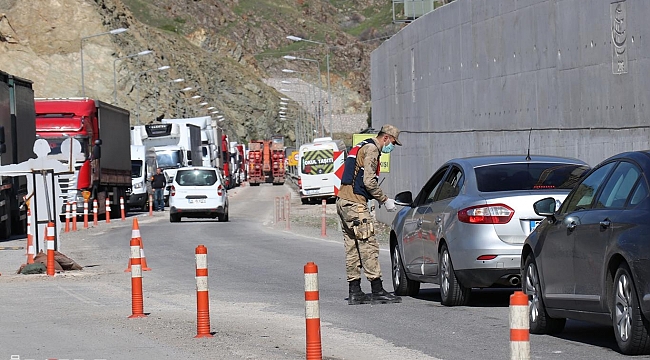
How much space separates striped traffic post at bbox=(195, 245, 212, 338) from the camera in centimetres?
1078

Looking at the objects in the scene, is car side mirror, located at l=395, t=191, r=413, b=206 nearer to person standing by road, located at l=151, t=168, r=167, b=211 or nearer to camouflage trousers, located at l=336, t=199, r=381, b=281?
camouflage trousers, located at l=336, t=199, r=381, b=281

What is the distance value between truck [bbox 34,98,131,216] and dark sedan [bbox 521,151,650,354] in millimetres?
29074

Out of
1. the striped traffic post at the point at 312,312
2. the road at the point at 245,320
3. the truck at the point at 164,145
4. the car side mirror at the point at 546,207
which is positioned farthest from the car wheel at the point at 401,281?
the truck at the point at 164,145

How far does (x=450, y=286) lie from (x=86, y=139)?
30.2 m

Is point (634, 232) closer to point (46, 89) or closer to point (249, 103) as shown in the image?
point (46, 89)

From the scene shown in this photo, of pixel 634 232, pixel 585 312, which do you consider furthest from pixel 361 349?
pixel 634 232

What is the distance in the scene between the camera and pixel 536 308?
1098cm

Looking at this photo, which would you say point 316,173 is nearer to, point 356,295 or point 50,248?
point 50,248

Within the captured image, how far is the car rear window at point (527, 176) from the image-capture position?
13117mm

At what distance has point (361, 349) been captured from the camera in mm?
10562

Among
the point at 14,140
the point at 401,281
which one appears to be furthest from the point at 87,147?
the point at 401,281

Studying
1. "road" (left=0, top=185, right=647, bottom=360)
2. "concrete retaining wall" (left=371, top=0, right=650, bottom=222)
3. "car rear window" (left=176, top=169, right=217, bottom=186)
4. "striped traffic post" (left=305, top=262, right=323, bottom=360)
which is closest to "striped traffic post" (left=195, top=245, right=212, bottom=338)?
"road" (left=0, top=185, right=647, bottom=360)

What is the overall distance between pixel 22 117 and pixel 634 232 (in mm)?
26697

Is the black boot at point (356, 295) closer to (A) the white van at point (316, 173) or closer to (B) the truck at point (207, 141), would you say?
(A) the white van at point (316, 173)
